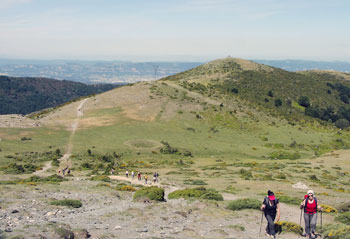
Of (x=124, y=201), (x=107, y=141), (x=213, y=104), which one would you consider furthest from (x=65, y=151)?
(x=213, y=104)

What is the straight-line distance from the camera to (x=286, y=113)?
10525cm

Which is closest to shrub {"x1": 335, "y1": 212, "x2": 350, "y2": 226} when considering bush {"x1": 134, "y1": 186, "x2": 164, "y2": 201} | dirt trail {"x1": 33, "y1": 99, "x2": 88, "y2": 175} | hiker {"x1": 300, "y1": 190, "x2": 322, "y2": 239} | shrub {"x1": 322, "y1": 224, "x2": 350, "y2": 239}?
shrub {"x1": 322, "y1": 224, "x2": 350, "y2": 239}

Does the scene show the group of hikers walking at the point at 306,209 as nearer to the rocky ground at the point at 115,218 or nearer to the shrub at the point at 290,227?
the shrub at the point at 290,227

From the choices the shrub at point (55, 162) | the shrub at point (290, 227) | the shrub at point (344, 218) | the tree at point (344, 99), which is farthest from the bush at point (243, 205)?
the tree at point (344, 99)

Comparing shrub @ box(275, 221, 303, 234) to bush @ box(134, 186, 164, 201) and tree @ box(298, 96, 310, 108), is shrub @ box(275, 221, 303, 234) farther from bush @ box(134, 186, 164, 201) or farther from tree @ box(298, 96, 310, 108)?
tree @ box(298, 96, 310, 108)

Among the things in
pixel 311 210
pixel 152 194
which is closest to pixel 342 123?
pixel 152 194

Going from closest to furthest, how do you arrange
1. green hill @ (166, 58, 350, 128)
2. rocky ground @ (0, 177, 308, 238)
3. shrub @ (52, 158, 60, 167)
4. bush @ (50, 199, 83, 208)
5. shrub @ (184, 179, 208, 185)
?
1. rocky ground @ (0, 177, 308, 238)
2. bush @ (50, 199, 83, 208)
3. shrub @ (184, 179, 208, 185)
4. shrub @ (52, 158, 60, 167)
5. green hill @ (166, 58, 350, 128)

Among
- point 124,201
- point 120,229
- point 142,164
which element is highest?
point 120,229

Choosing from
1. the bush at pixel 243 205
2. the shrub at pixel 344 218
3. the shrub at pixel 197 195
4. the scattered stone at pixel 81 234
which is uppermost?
the scattered stone at pixel 81 234

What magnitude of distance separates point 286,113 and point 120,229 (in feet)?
326

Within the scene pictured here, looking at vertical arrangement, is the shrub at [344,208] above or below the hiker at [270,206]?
below

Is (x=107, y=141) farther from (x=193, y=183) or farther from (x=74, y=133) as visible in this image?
(x=193, y=183)

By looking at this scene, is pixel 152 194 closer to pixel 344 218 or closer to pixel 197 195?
pixel 197 195

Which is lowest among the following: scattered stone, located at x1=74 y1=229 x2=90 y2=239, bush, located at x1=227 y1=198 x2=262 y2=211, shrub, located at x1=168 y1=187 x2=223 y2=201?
shrub, located at x1=168 y1=187 x2=223 y2=201
